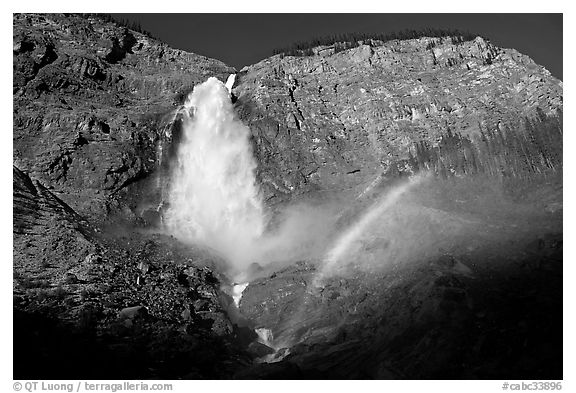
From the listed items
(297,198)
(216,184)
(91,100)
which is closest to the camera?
(297,198)

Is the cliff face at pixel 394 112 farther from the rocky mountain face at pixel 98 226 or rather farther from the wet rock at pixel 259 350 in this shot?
the wet rock at pixel 259 350

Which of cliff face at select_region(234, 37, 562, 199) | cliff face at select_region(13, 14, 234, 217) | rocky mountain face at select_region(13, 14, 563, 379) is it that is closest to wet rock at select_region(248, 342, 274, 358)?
rocky mountain face at select_region(13, 14, 563, 379)

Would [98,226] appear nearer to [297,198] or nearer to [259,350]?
[297,198]

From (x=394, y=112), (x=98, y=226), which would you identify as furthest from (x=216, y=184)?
(x=394, y=112)

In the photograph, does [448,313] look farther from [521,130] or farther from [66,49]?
[66,49]

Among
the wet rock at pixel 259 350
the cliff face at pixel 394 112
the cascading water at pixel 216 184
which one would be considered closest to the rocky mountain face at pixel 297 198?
the wet rock at pixel 259 350

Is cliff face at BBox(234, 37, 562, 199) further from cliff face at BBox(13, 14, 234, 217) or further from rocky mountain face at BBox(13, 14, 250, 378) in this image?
rocky mountain face at BBox(13, 14, 250, 378)
